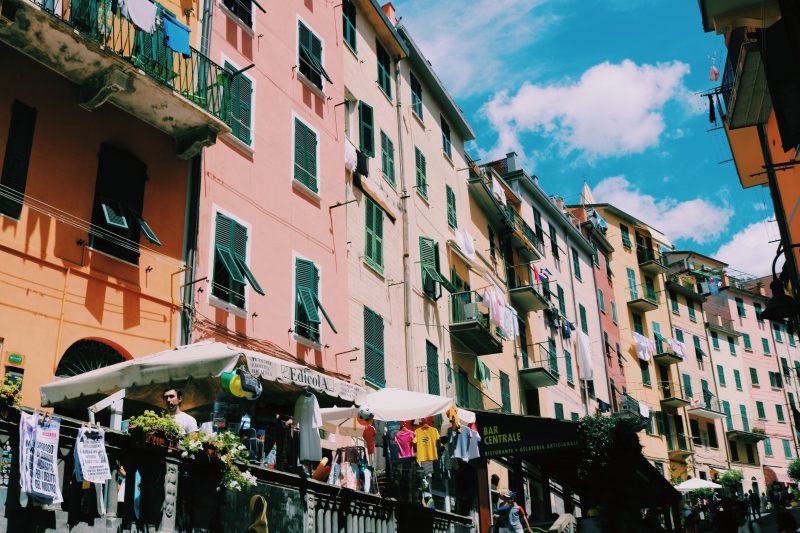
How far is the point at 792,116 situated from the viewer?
41.6 feet

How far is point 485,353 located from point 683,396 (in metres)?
26.0

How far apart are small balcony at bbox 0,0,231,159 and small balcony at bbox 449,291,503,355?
41.1 ft

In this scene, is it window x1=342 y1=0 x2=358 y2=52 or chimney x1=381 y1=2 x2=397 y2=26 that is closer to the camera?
window x1=342 y1=0 x2=358 y2=52

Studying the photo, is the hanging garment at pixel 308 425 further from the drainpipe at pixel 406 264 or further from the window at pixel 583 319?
the window at pixel 583 319

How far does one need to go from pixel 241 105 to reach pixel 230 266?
3856 mm

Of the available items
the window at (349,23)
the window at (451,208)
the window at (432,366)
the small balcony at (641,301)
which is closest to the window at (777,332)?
the small balcony at (641,301)

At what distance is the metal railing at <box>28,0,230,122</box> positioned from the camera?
485 inches

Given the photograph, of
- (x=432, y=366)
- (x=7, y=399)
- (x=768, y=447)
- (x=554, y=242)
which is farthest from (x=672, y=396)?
(x=7, y=399)

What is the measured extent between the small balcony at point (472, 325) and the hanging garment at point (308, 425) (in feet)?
45.3

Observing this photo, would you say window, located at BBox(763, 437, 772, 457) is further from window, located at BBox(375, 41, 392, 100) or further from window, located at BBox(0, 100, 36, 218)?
window, located at BBox(0, 100, 36, 218)

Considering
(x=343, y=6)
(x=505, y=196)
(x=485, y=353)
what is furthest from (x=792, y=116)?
(x=505, y=196)

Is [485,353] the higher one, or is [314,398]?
[485,353]

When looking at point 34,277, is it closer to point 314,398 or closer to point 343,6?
point 314,398

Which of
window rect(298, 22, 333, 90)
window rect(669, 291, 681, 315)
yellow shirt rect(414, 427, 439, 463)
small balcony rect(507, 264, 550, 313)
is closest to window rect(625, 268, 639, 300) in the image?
window rect(669, 291, 681, 315)
